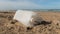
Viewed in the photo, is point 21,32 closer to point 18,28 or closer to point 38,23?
point 18,28

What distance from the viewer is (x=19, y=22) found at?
22.1 ft

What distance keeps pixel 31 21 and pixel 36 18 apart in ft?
1.13

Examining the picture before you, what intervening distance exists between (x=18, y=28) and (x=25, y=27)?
27cm

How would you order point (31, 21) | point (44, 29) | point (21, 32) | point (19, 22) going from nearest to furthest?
point (21, 32) → point (44, 29) → point (31, 21) → point (19, 22)

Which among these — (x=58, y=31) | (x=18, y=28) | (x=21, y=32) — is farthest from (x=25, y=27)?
(x=58, y=31)

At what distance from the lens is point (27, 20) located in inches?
252

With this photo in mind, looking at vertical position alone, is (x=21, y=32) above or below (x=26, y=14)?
below

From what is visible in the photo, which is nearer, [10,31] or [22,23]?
[10,31]

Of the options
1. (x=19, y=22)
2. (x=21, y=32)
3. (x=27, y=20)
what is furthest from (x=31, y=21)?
(x=21, y=32)

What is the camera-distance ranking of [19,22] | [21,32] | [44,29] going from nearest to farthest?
[21,32], [44,29], [19,22]

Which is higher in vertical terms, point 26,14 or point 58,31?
point 26,14

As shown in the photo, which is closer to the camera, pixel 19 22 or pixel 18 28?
pixel 18 28

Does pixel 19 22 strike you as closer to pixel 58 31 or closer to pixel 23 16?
pixel 23 16

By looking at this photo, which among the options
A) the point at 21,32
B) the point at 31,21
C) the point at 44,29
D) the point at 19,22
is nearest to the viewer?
the point at 21,32
